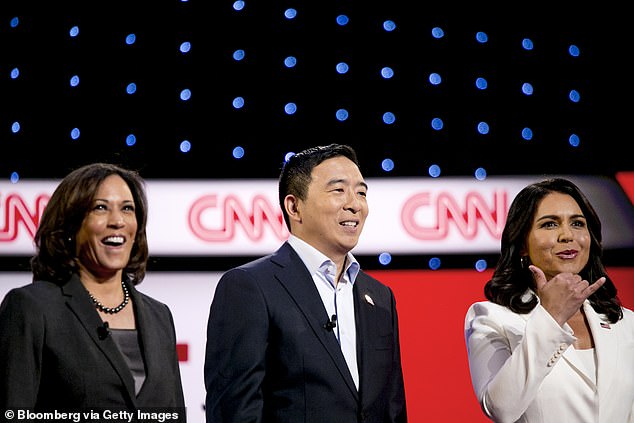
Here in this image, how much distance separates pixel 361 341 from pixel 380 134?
1952mm

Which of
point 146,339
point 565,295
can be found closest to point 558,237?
point 565,295

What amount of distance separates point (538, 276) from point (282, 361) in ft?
2.72

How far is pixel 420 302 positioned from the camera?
4176 millimetres

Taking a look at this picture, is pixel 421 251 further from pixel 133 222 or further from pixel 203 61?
pixel 133 222

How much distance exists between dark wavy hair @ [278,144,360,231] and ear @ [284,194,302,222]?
0.02 metres

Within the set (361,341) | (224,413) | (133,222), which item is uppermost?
(133,222)

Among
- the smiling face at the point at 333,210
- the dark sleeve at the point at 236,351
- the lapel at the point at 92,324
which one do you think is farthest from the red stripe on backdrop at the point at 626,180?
the lapel at the point at 92,324

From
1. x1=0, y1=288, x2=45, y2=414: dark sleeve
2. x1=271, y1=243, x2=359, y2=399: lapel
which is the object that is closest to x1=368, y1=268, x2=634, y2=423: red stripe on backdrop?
x1=271, y1=243, x2=359, y2=399: lapel

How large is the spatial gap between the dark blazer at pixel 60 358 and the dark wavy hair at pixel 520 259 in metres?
1.17

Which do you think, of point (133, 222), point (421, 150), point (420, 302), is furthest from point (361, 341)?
point (421, 150)

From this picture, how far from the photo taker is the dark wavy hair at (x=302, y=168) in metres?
2.84

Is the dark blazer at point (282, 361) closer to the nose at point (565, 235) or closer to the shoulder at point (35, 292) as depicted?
the shoulder at point (35, 292)

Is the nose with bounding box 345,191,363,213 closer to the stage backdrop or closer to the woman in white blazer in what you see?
the woman in white blazer

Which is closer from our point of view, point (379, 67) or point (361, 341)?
point (361, 341)
